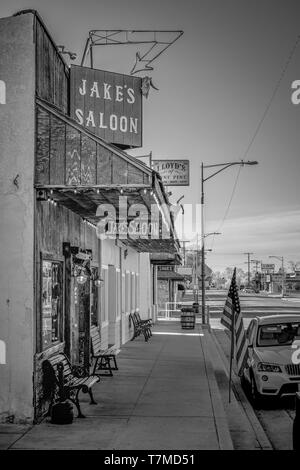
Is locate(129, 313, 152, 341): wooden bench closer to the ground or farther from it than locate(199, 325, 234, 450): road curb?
farther from it

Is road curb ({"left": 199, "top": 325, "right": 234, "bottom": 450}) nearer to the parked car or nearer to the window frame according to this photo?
the parked car

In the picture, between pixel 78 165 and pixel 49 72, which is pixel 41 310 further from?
pixel 49 72

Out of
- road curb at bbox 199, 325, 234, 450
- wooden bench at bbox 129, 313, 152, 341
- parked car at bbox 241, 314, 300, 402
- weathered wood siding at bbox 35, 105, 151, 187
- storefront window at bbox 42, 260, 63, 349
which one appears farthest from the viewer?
wooden bench at bbox 129, 313, 152, 341

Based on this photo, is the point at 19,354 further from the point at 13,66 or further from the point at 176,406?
the point at 13,66

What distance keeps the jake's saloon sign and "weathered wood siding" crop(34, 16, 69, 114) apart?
28 cm

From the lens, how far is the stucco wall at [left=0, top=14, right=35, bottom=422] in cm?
976

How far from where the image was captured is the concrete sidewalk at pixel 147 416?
28.4 ft

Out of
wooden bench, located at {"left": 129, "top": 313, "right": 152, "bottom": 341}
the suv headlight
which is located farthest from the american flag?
wooden bench, located at {"left": 129, "top": 313, "right": 152, "bottom": 341}

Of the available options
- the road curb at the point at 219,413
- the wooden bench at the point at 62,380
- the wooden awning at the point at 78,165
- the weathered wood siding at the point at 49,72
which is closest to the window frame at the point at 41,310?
the wooden bench at the point at 62,380

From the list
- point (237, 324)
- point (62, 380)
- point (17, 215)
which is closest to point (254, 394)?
point (237, 324)

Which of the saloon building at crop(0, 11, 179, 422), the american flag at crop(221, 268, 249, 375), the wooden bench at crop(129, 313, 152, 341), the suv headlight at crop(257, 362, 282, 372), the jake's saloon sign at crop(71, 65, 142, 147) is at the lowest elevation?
the wooden bench at crop(129, 313, 152, 341)

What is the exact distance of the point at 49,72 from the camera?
442 inches

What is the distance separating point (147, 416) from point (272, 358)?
2.83m

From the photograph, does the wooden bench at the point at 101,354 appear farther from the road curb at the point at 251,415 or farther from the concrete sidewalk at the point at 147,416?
the road curb at the point at 251,415
